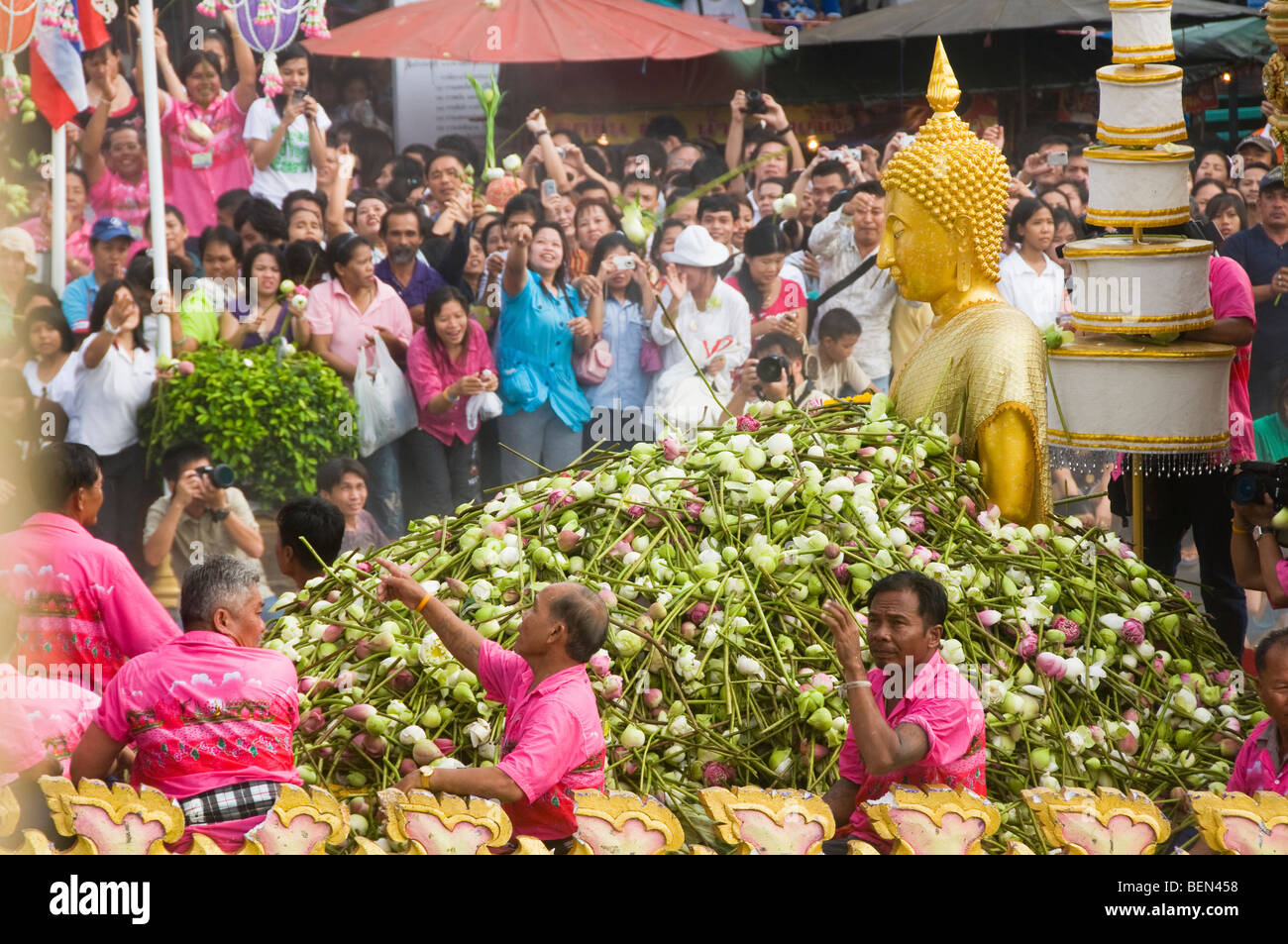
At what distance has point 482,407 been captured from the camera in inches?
282

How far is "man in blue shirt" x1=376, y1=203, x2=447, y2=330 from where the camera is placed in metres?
7.36

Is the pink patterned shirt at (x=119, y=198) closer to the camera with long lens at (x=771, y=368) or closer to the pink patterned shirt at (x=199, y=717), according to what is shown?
the camera with long lens at (x=771, y=368)

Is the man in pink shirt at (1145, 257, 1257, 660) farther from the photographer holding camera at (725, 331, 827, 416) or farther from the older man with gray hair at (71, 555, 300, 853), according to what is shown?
the older man with gray hair at (71, 555, 300, 853)

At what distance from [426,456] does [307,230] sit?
1205 millimetres

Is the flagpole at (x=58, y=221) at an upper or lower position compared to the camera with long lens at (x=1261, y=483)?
upper

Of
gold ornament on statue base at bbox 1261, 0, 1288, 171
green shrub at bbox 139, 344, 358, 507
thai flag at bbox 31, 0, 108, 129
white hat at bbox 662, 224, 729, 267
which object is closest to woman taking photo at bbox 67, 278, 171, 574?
green shrub at bbox 139, 344, 358, 507

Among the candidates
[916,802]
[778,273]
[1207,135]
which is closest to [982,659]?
[916,802]

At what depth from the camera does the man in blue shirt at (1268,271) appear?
21.8 ft

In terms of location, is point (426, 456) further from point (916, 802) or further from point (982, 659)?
point (916, 802)

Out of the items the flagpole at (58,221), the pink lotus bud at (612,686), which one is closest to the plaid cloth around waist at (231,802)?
the pink lotus bud at (612,686)

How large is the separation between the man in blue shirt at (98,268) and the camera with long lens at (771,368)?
299cm

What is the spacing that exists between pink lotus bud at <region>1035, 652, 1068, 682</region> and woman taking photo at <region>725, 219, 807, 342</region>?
11.7 feet

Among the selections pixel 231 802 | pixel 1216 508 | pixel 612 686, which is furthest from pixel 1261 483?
pixel 231 802
